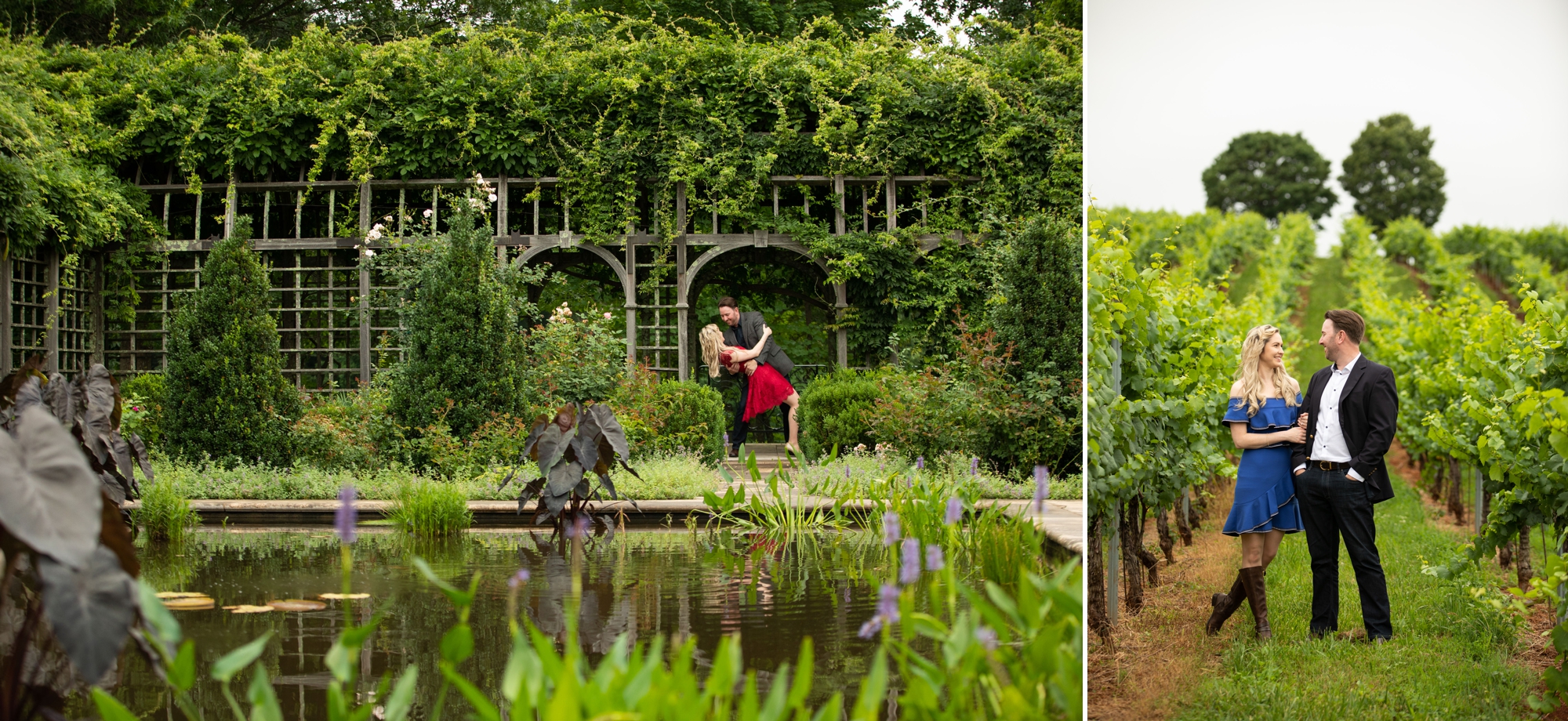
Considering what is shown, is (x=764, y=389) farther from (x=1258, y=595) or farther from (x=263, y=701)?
(x=263, y=701)

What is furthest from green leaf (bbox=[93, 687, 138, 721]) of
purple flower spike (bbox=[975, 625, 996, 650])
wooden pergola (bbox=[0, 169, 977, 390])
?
wooden pergola (bbox=[0, 169, 977, 390])

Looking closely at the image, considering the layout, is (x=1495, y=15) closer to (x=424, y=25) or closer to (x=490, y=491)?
(x=424, y=25)

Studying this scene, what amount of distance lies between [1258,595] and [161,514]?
4.04 meters

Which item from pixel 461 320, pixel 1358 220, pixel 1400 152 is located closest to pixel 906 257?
pixel 461 320

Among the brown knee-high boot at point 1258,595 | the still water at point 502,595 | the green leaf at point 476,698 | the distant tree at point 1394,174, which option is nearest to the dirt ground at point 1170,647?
the brown knee-high boot at point 1258,595

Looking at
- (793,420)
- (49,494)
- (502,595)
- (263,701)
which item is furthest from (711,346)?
(49,494)

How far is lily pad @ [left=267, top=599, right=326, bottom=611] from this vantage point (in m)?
2.68

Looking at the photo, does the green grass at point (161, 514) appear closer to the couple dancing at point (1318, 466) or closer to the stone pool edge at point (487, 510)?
the stone pool edge at point (487, 510)

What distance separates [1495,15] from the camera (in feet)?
14.1

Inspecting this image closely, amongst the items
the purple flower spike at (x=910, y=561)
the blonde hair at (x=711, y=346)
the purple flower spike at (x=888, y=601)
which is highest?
the blonde hair at (x=711, y=346)

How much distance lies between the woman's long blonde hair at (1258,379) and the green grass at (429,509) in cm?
302

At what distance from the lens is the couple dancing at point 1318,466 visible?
3340 mm

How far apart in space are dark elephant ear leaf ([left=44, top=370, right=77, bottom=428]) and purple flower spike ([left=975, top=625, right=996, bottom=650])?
297cm

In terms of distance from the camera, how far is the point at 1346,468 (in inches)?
133
